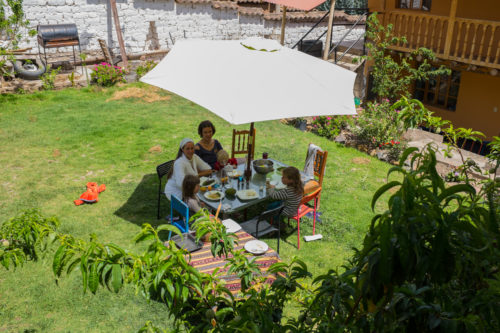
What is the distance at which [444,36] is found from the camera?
1106cm

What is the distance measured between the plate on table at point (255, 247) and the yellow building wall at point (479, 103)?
8713mm

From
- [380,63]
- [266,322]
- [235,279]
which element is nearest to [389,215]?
[266,322]

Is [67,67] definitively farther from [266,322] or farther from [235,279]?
[266,322]

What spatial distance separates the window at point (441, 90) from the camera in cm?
1180

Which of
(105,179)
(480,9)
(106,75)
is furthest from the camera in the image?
(106,75)

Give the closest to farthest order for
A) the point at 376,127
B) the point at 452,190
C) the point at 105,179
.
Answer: the point at 452,190 < the point at 105,179 < the point at 376,127

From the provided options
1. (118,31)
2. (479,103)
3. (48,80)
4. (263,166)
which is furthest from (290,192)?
(118,31)

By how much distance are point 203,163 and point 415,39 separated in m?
7.67

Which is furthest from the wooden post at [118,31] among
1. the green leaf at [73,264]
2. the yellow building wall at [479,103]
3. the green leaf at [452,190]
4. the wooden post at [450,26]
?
the green leaf at [452,190]

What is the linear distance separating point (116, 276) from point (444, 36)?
1168cm

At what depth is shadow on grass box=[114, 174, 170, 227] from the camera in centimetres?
655

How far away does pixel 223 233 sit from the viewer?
2008 mm

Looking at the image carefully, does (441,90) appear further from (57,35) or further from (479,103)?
(57,35)

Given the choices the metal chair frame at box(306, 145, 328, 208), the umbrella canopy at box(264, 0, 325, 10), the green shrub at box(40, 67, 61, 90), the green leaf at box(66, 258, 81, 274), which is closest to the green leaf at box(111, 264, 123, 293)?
the green leaf at box(66, 258, 81, 274)
